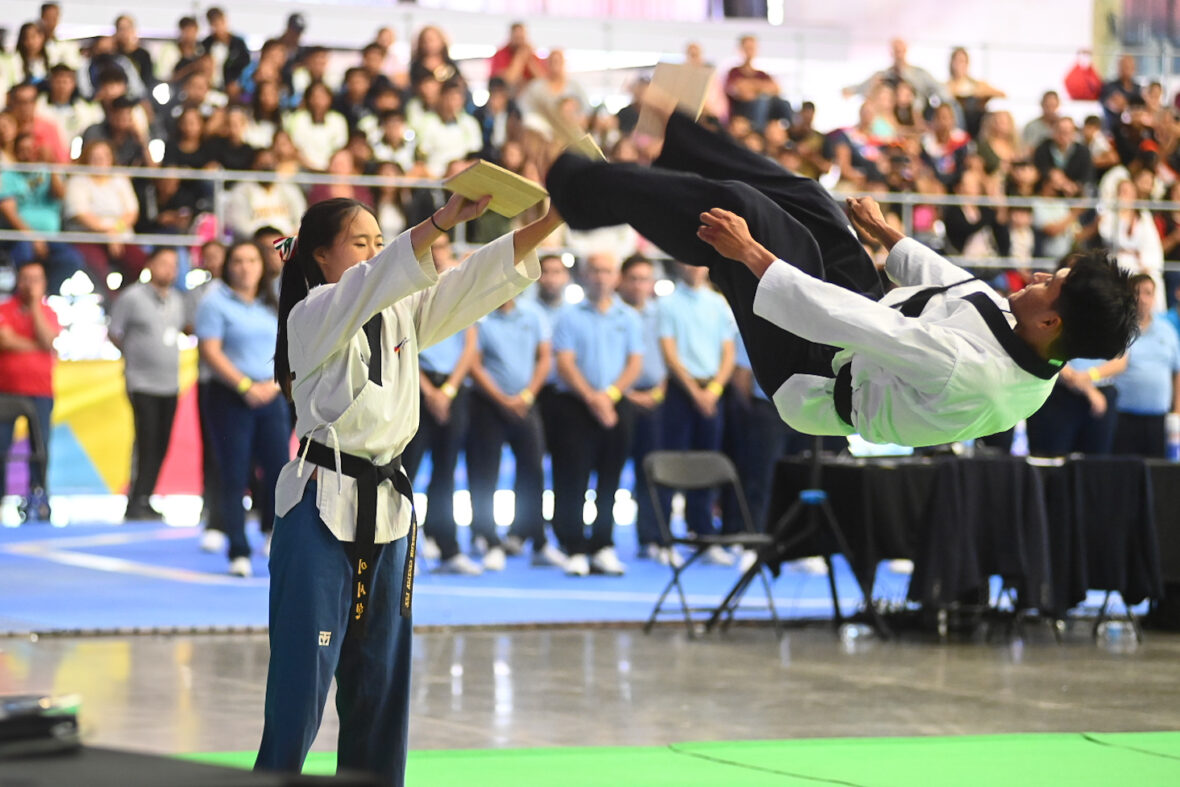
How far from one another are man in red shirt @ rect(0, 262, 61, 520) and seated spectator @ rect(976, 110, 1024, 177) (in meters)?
7.67

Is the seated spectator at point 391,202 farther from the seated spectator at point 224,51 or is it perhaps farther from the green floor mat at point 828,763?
the green floor mat at point 828,763

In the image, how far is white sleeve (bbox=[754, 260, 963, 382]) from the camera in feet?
10.8

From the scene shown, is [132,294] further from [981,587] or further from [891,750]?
[891,750]

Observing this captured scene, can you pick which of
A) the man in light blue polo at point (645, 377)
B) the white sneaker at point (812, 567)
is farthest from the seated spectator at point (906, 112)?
the white sneaker at point (812, 567)

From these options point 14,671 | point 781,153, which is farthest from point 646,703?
point 781,153

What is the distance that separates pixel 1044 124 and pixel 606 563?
6969mm

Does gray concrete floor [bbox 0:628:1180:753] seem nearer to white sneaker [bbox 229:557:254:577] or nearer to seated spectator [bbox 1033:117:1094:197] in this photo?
→ white sneaker [bbox 229:557:254:577]

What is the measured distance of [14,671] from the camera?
6027mm

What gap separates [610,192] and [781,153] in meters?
8.43

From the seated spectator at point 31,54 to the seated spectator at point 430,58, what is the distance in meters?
2.76

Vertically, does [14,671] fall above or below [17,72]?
below

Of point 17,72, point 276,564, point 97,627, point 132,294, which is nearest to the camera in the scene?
point 276,564

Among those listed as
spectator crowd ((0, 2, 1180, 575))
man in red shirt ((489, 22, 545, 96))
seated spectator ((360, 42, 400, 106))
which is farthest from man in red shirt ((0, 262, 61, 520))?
man in red shirt ((489, 22, 545, 96))

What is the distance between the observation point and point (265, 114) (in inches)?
452
